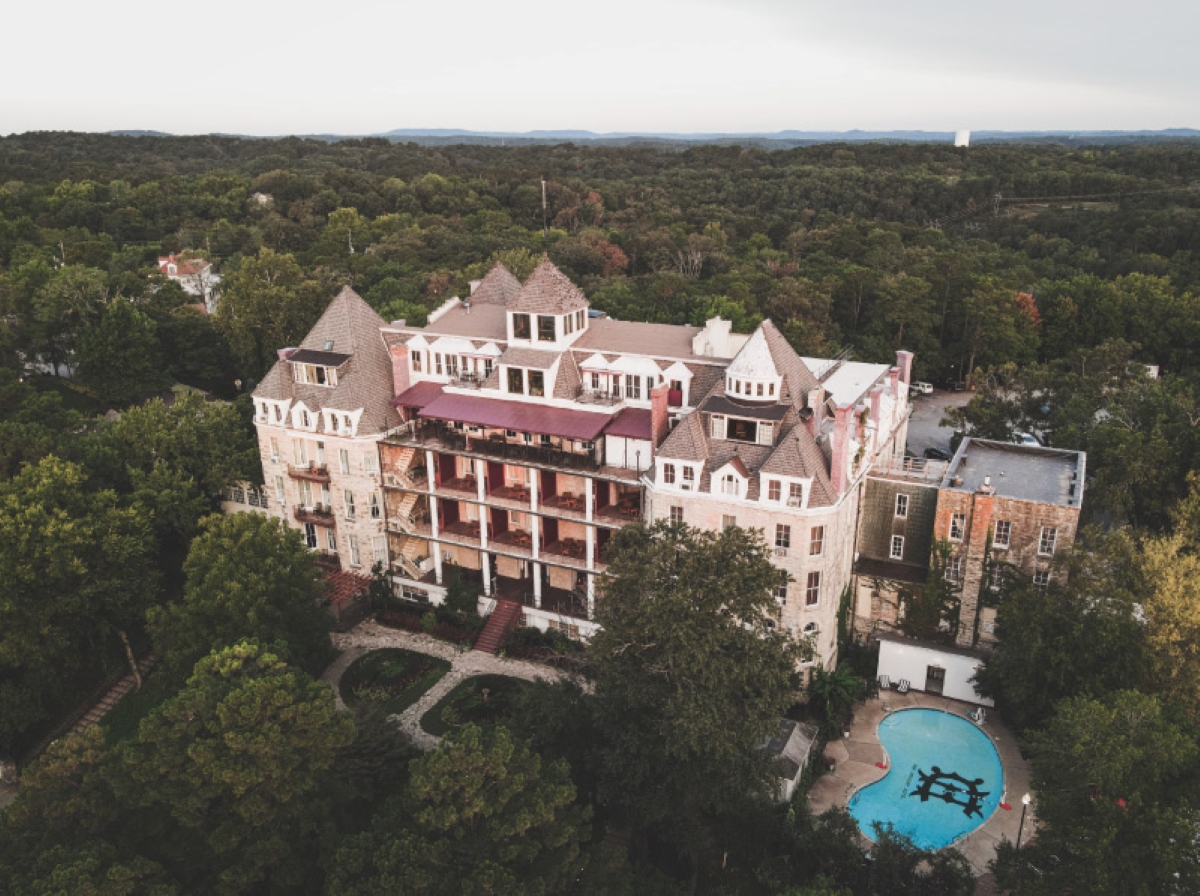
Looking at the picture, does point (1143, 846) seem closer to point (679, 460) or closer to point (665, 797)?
point (665, 797)

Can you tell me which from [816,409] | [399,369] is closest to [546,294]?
[399,369]

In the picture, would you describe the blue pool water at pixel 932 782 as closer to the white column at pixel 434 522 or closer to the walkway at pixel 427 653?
the walkway at pixel 427 653

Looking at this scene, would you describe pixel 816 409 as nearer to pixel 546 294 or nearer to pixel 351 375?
pixel 546 294

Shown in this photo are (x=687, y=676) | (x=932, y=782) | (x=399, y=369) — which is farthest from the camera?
(x=399, y=369)

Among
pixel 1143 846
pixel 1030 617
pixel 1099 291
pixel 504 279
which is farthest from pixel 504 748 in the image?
pixel 1099 291

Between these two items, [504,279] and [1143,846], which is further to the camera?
[504,279]

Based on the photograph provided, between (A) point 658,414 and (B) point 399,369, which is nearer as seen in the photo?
(A) point 658,414
